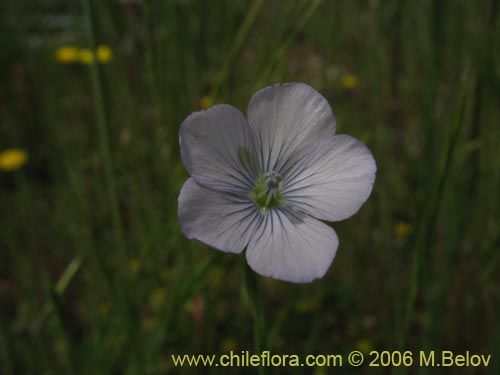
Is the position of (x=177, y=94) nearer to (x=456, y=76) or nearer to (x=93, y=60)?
(x=93, y=60)

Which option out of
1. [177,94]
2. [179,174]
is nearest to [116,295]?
[179,174]

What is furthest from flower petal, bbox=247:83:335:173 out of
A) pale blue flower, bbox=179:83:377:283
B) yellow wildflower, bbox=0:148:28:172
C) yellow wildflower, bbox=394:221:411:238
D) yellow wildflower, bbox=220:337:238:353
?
yellow wildflower, bbox=0:148:28:172

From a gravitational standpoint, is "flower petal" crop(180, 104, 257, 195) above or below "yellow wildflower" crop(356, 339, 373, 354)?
above

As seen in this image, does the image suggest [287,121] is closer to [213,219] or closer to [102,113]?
[213,219]

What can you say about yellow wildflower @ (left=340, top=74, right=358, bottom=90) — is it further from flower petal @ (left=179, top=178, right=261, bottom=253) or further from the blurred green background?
flower petal @ (left=179, top=178, right=261, bottom=253)

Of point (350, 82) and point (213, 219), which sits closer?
point (213, 219)

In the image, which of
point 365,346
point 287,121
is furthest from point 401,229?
point 287,121
